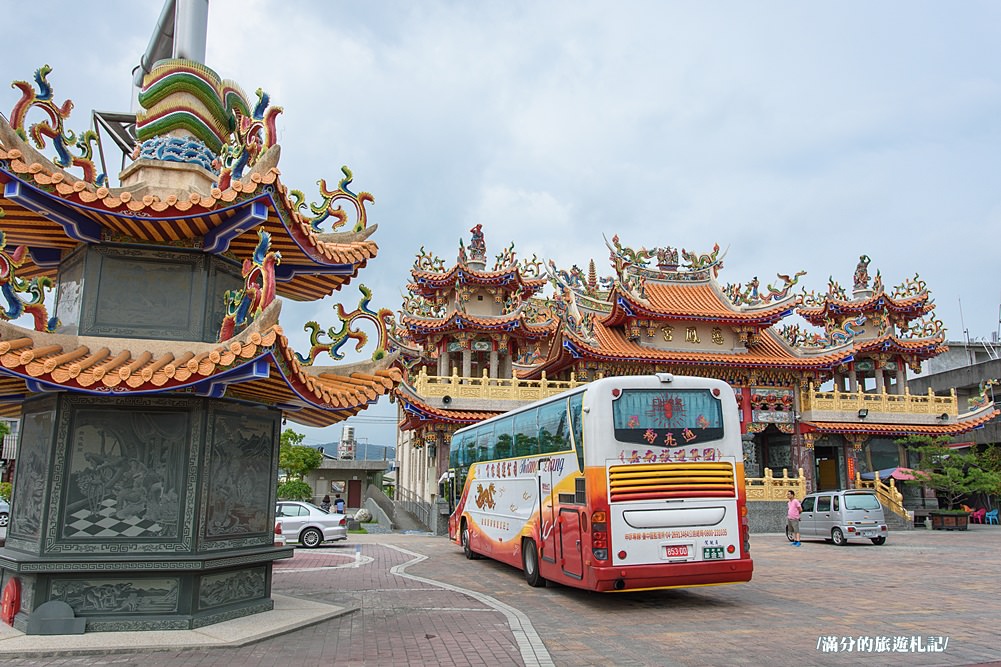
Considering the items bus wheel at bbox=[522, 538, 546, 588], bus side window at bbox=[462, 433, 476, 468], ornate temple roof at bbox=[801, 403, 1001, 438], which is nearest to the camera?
bus wheel at bbox=[522, 538, 546, 588]

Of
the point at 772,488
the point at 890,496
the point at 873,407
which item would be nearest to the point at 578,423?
the point at 772,488

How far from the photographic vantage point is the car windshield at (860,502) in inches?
875

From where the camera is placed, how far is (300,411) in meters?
10.1

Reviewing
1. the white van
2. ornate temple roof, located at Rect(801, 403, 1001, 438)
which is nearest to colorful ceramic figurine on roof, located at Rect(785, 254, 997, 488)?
ornate temple roof, located at Rect(801, 403, 1001, 438)

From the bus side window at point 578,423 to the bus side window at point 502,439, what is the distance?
140 inches

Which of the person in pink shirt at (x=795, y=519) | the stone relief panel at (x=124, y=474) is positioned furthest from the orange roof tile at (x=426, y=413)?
the stone relief panel at (x=124, y=474)

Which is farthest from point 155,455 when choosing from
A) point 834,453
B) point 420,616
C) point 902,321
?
point 902,321

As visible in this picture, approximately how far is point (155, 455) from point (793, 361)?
92.1 feet

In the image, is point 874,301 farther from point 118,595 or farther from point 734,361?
point 118,595

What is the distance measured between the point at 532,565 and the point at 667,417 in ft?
13.7

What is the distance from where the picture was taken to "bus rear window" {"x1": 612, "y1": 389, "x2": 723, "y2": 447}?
10.5 metres

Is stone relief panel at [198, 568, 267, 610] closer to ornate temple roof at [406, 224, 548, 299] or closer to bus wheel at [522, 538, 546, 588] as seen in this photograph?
bus wheel at [522, 538, 546, 588]

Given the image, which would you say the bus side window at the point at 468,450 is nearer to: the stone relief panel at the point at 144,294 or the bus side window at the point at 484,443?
the bus side window at the point at 484,443

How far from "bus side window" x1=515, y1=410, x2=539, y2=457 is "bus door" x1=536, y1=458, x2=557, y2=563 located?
54 cm
